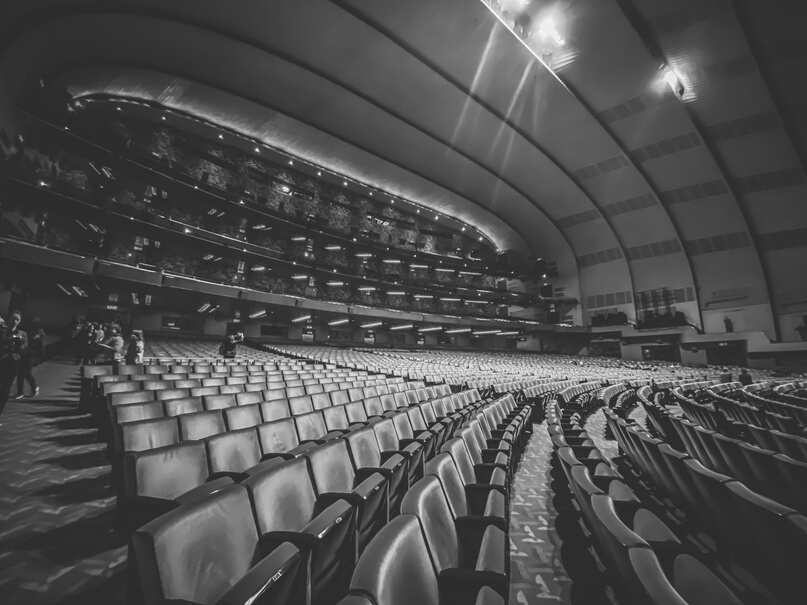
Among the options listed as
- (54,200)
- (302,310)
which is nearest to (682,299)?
(302,310)

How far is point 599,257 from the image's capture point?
22.8 metres

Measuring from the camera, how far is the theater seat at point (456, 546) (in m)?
0.89

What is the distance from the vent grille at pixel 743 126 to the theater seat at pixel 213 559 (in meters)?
22.3

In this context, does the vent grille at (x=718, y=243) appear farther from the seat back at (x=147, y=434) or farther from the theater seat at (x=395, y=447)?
the seat back at (x=147, y=434)

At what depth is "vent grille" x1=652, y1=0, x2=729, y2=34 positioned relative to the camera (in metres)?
11.3

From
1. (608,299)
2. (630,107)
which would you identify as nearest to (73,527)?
(630,107)

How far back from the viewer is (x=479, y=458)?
2.41m

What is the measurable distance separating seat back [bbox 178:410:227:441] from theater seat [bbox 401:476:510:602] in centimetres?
→ 156

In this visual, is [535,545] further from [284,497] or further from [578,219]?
[578,219]

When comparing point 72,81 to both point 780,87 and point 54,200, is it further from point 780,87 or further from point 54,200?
point 780,87

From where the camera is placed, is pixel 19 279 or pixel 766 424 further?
pixel 19 279

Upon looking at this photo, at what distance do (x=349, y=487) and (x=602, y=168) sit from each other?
850 inches

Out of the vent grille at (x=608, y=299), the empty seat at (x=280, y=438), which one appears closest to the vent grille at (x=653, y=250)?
the vent grille at (x=608, y=299)

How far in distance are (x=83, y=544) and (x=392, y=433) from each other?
1.73m
